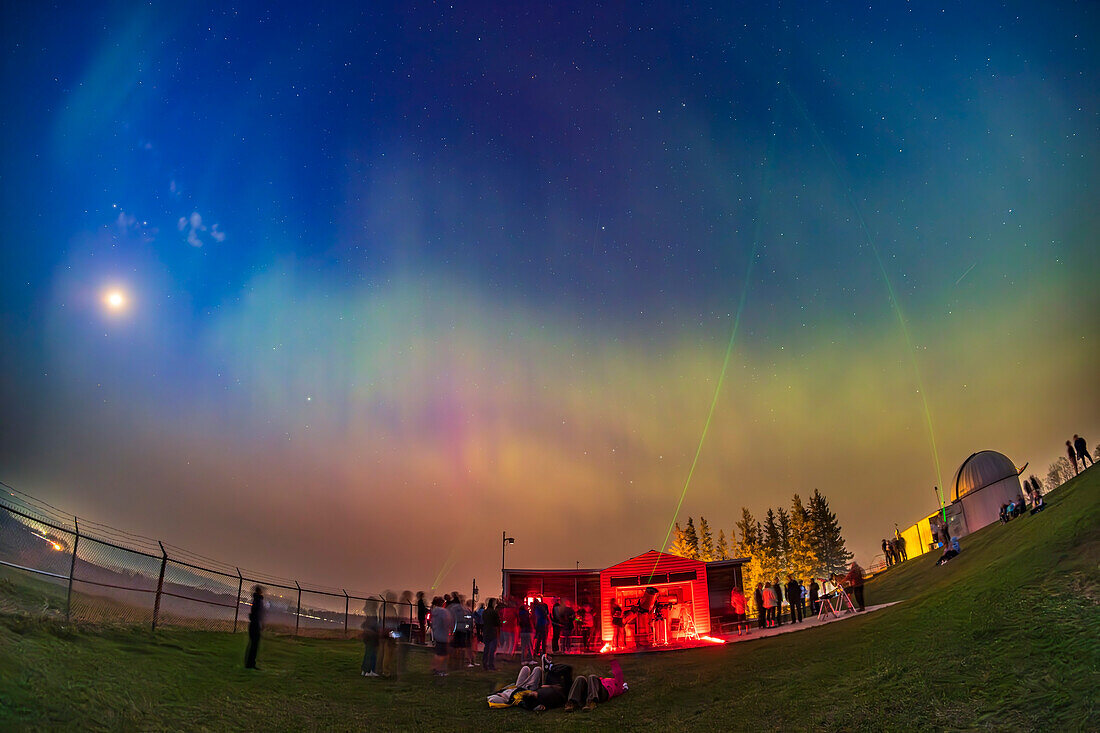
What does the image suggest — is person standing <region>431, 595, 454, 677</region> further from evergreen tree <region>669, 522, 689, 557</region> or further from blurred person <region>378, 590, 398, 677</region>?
evergreen tree <region>669, 522, 689, 557</region>

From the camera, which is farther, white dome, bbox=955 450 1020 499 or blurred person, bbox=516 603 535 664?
white dome, bbox=955 450 1020 499

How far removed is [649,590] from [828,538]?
73.9 m

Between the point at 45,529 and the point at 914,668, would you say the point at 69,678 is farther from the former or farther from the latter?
the point at 914,668

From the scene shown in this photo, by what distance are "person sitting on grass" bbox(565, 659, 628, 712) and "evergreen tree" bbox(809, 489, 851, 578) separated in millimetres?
87344

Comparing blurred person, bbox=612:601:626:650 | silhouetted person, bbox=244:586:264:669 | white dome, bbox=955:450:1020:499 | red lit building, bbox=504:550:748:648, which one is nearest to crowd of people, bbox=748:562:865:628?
red lit building, bbox=504:550:748:648

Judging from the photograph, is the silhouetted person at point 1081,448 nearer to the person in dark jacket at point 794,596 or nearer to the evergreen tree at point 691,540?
the person in dark jacket at point 794,596

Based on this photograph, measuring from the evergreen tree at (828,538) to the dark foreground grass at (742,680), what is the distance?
81.0 m

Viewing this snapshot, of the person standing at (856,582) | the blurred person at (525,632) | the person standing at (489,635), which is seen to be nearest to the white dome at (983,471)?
the person standing at (856,582)

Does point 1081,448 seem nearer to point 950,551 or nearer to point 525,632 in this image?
point 950,551

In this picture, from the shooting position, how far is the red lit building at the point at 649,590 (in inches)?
1236

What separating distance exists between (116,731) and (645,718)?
968cm

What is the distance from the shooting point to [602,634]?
3356 centimetres

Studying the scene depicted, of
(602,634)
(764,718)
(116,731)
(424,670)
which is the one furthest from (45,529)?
(602,634)

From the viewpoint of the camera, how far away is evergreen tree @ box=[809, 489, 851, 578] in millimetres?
92438
